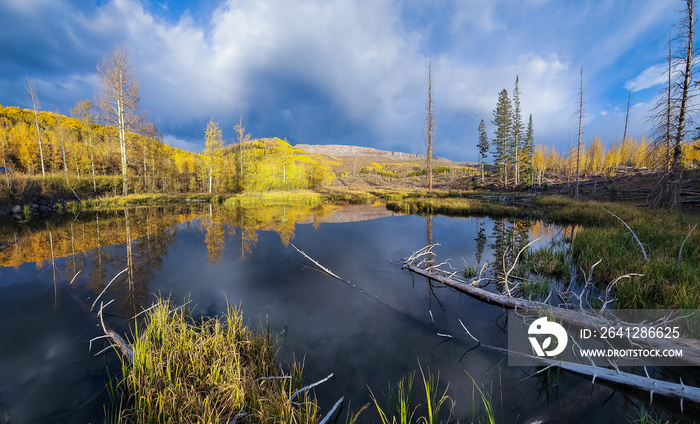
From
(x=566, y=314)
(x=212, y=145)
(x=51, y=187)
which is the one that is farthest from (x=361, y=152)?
(x=566, y=314)

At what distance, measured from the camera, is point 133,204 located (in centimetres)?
2433

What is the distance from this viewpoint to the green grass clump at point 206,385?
2625 millimetres

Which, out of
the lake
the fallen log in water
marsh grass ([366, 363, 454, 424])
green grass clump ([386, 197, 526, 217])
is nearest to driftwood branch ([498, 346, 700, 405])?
the lake

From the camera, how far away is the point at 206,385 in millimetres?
3111

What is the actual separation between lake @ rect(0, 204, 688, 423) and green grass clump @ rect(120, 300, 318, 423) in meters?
0.59

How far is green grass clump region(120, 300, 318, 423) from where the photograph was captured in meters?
2.62

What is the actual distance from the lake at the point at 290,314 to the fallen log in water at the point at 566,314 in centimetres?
30

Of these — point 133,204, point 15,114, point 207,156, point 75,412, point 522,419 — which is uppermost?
point 15,114

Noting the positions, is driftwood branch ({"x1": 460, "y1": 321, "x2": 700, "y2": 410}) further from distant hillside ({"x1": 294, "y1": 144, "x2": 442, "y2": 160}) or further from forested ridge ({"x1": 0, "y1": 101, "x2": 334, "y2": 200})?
distant hillside ({"x1": 294, "y1": 144, "x2": 442, "y2": 160})

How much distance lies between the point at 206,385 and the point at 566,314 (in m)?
6.49

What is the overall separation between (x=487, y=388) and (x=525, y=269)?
5574 mm

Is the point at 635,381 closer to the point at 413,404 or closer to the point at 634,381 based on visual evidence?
the point at 634,381

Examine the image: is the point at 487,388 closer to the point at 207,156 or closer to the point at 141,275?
the point at 141,275

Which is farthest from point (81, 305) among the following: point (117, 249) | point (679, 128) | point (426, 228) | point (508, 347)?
point (679, 128)
